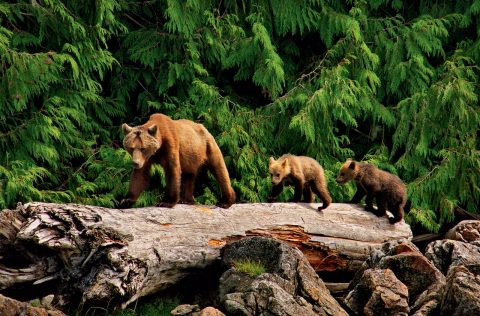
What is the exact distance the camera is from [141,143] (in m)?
9.26

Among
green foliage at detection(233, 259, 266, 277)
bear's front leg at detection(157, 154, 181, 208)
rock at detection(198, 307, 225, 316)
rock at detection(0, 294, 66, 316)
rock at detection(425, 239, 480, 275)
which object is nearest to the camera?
rock at detection(0, 294, 66, 316)

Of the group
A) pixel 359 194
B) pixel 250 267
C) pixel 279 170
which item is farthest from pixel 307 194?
pixel 250 267

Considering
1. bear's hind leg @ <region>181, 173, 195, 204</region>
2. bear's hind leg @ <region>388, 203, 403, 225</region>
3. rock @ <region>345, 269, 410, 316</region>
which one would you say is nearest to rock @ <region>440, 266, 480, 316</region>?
rock @ <region>345, 269, 410, 316</region>

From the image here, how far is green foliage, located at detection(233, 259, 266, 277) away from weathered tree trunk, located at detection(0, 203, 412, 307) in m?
0.46

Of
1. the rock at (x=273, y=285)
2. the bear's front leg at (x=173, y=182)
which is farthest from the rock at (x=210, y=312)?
the bear's front leg at (x=173, y=182)

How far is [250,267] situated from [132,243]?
1.27 m

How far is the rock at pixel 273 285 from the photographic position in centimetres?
818

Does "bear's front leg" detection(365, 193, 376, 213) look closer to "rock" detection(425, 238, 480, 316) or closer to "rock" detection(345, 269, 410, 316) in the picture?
"rock" detection(425, 238, 480, 316)

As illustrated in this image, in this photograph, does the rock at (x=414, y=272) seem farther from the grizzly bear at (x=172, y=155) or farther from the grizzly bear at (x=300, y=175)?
the grizzly bear at (x=172, y=155)

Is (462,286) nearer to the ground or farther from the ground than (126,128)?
nearer to the ground

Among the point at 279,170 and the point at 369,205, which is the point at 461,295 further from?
the point at 279,170

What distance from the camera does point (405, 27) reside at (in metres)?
13.9

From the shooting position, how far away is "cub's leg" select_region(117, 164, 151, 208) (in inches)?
376

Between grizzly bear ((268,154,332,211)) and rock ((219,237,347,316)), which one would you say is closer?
rock ((219,237,347,316))
